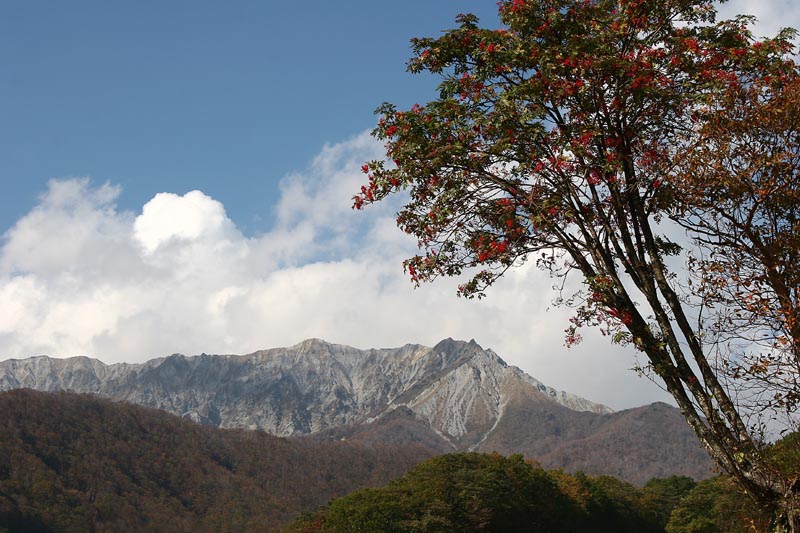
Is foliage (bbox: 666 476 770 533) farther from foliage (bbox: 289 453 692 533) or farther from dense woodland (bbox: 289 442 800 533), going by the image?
foliage (bbox: 289 453 692 533)

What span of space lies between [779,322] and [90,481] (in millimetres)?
206533

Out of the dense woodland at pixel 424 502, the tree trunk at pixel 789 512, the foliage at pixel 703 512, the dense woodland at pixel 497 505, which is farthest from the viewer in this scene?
the foliage at pixel 703 512

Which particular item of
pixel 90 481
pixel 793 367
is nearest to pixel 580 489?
pixel 793 367

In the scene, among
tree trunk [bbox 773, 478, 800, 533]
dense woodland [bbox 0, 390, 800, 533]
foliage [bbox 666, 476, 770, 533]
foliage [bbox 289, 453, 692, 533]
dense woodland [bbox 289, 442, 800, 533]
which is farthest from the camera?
foliage [bbox 666, 476, 770, 533]

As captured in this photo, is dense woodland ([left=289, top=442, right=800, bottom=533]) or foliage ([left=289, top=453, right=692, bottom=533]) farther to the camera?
dense woodland ([left=289, top=442, right=800, bottom=533])

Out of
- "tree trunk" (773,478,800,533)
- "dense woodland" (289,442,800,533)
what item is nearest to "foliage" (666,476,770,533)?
"dense woodland" (289,442,800,533)

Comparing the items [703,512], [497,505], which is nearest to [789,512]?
[497,505]

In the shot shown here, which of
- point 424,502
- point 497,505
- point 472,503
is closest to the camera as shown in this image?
point 424,502

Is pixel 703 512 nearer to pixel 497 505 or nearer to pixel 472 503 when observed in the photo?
pixel 497 505

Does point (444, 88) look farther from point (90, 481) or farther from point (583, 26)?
point (90, 481)

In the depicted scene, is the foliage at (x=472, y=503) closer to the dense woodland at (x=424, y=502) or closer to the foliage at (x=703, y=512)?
the dense woodland at (x=424, y=502)

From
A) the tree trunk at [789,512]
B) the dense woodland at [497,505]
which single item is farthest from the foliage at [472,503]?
the tree trunk at [789,512]

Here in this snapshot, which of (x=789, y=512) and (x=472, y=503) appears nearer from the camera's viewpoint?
(x=789, y=512)

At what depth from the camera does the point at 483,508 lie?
6681cm
